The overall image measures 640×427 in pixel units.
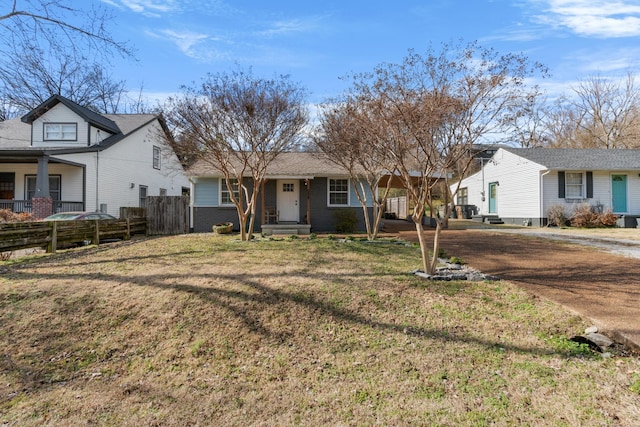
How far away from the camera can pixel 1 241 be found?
8.34 meters

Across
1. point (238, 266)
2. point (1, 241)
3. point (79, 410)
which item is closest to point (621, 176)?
point (238, 266)

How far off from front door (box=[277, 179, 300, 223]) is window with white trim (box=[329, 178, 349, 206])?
5.16 ft

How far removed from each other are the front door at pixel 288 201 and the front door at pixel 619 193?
53.4 ft

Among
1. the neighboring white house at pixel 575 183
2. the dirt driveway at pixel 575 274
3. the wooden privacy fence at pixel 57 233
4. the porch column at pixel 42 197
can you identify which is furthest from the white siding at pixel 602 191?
the porch column at pixel 42 197

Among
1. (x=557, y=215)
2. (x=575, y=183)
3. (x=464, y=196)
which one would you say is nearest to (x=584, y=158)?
(x=575, y=183)

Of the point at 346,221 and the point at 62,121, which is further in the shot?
the point at 62,121

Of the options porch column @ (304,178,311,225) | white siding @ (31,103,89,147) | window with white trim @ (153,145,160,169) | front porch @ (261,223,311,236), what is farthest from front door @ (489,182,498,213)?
white siding @ (31,103,89,147)

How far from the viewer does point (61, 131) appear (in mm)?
17672

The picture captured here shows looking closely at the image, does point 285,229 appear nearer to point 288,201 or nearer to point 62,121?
point 288,201

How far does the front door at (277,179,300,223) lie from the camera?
1680cm

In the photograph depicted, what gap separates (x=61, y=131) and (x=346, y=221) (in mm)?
14507

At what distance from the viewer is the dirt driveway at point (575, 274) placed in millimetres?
4586

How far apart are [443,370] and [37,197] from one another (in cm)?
1651

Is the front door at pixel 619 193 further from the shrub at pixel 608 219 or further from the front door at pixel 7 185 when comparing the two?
the front door at pixel 7 185
